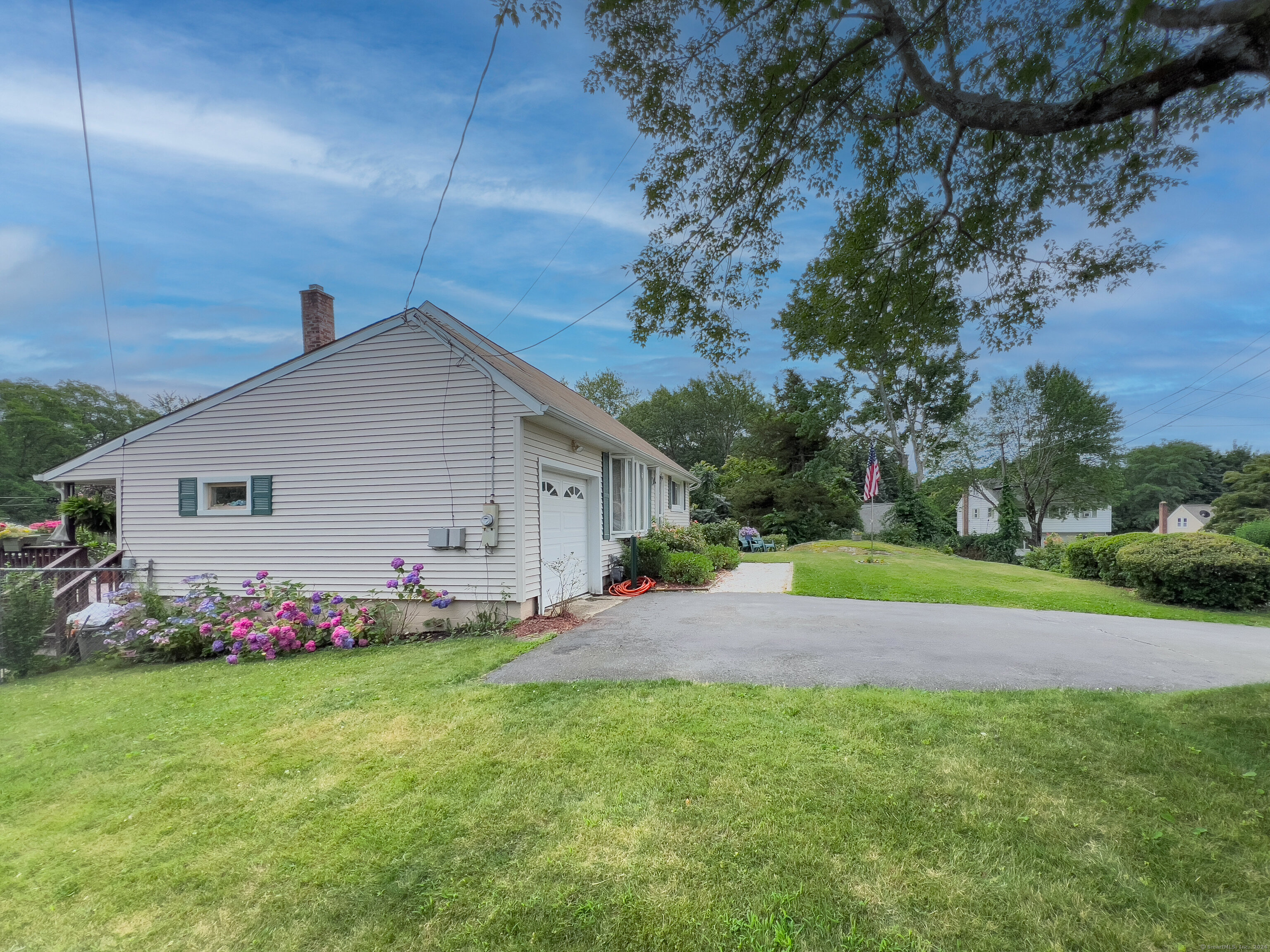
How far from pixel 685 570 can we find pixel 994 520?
141 ft

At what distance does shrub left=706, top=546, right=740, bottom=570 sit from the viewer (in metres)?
15.4

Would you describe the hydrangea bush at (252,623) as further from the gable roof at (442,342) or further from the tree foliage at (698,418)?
the tree foliage at (698,418)

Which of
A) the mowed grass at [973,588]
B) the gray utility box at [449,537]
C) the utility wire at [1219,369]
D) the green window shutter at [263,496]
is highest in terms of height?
the utility wire at [1219,369]

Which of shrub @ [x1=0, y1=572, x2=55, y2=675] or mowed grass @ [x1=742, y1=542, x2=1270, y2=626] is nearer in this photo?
shrub @ [x1=0, y1=572, x2=55, y2=675]

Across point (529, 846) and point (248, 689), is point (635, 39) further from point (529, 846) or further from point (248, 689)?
point (248, 689)

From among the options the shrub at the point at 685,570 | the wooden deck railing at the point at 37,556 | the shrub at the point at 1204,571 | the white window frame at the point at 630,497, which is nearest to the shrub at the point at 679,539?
the white window frame at the point at 630,497

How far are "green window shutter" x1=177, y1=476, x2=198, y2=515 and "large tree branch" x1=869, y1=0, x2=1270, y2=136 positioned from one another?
11003 mm

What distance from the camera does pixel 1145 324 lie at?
32.3 feet

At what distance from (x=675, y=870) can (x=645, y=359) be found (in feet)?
140

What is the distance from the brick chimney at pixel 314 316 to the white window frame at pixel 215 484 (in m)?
2.65

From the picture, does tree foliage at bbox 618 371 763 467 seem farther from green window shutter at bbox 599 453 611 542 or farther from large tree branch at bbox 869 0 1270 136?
large tree branch at bbox 869 0 1270 136

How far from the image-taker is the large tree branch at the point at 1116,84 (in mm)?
3301

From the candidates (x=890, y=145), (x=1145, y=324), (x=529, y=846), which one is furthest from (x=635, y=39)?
(x=1145, y=324)

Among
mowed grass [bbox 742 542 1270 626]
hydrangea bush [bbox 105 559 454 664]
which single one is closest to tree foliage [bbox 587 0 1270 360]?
hydrangea bush [bbox 105 559 454 664]
